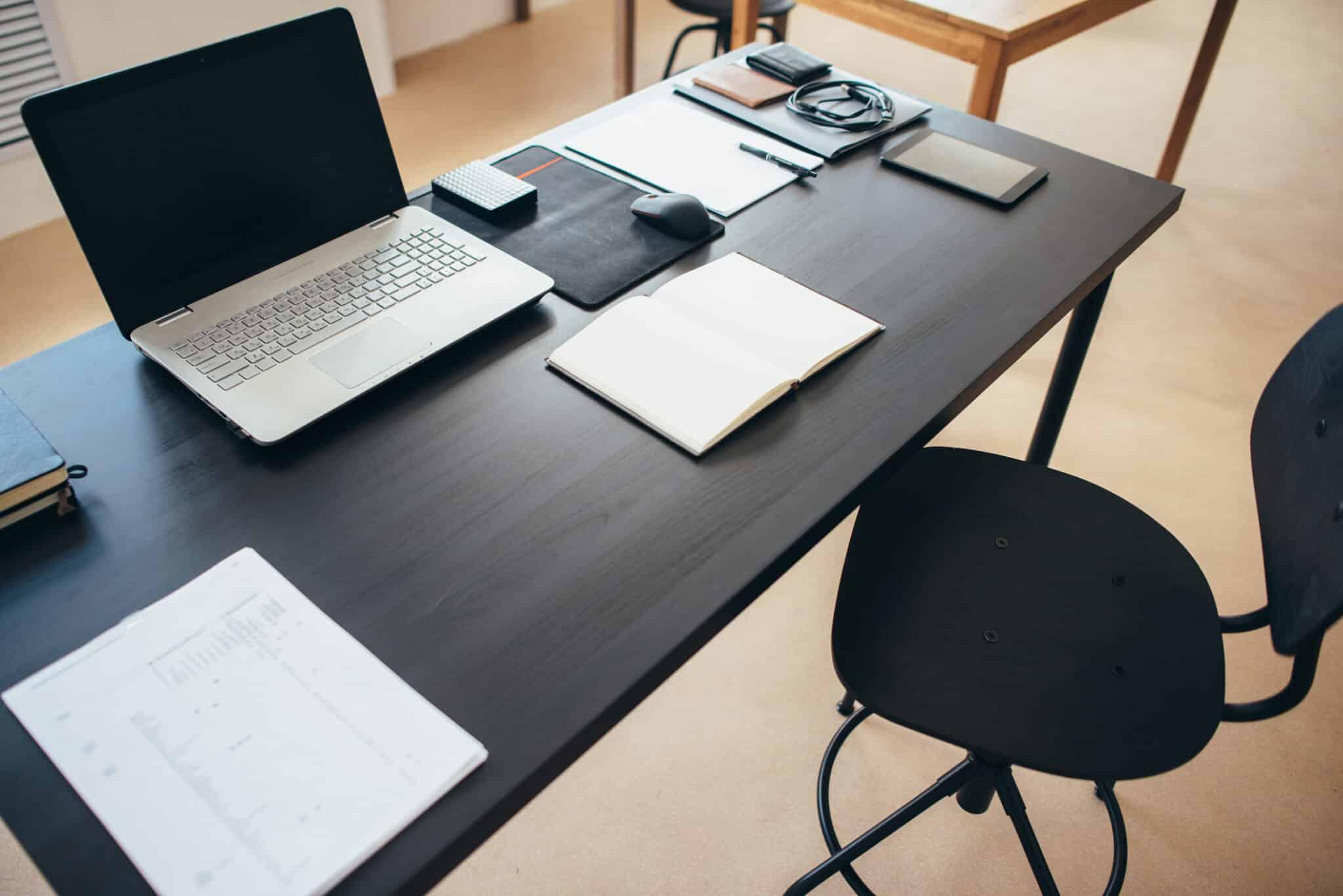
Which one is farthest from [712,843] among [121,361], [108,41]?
[108,41]

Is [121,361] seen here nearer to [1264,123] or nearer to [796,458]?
[796,458]

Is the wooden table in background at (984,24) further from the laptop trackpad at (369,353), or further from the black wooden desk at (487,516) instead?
the laptop trackpad at (369,353)

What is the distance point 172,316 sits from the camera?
0.98m

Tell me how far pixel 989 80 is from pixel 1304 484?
1.27m

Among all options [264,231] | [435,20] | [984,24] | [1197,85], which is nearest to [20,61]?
[435,20]

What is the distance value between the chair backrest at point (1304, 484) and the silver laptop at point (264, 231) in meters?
0.83

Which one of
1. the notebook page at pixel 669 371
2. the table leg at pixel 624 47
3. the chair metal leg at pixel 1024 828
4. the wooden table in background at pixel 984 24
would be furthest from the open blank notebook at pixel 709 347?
the table leg at pixel 624 47

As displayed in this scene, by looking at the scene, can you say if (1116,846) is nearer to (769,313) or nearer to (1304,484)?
(1304,484)

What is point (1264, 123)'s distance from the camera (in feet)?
11.1

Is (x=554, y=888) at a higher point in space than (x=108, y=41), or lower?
lower

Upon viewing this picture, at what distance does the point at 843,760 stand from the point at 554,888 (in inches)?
19.2

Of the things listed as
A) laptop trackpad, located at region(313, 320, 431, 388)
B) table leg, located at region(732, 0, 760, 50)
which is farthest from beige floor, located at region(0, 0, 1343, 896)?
table leg, located at region(732, 0, 760, 50)

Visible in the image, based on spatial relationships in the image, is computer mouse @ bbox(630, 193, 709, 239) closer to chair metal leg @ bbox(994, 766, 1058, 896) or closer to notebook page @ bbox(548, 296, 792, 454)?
notebook page @ bbox(548, 296, 792, 454)

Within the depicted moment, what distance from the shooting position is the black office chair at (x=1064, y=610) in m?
0.98
